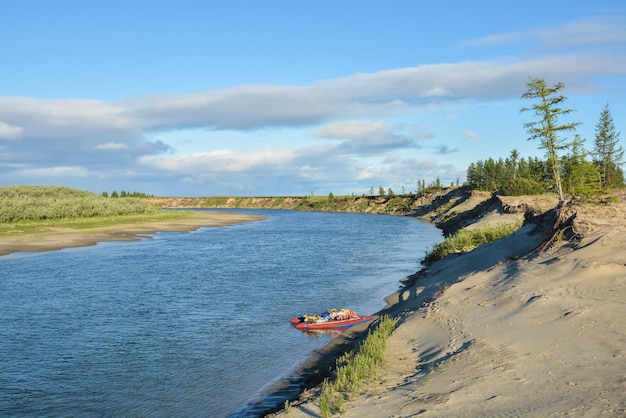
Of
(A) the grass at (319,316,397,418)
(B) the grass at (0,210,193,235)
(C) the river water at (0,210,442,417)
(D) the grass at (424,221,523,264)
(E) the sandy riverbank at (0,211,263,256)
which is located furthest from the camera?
(B) the grass at (0,210,193,235)

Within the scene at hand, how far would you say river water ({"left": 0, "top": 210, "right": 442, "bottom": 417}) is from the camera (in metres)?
17.8

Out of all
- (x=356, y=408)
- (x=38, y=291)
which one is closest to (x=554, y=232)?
(x=356, y=408)

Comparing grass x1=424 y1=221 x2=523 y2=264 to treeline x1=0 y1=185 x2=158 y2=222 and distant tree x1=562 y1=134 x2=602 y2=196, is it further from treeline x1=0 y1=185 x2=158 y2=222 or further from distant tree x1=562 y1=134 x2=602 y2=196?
treeline x1=0 y1=185 x2=158 y2=222

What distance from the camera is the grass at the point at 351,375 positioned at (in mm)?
13406

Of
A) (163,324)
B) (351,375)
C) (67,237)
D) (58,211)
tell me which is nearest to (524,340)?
(351,375)

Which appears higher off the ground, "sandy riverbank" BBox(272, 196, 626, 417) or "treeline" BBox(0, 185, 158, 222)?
"treeline" BBox(0, 185, 158, 222)

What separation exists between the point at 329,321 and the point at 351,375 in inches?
Answer: 423

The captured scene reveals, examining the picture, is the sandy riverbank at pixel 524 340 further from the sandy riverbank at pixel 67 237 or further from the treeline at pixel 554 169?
the sandy riverbank at pixel 67 237

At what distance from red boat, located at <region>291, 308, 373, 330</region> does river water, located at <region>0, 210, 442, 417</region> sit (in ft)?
2.62

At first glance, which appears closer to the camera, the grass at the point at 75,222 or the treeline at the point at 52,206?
the grass at the point at 75,222

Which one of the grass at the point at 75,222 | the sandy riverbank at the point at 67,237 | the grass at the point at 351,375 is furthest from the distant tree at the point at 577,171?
the grass at the point at 75,222

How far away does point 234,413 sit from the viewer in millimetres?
16109

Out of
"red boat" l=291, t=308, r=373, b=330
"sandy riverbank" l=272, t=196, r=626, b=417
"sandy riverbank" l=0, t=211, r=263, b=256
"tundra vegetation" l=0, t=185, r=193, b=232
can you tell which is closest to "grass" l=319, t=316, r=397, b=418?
"sandy riverbank" l=272, t=196, r=626, b=417

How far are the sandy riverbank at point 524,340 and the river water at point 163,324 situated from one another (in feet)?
16.9
